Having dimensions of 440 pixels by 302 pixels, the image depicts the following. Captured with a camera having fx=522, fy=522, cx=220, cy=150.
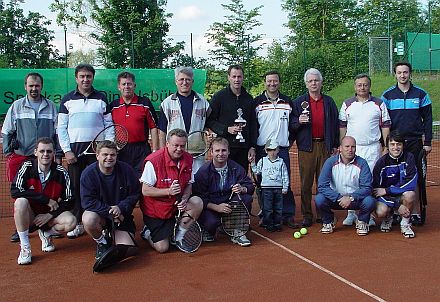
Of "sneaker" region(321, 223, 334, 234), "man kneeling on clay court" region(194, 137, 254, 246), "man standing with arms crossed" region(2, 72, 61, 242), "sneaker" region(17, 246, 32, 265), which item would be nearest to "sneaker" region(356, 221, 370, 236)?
"sneaker" region(321, 223, 334, 234)

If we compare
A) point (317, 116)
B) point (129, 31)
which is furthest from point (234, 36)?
point (317, 116)

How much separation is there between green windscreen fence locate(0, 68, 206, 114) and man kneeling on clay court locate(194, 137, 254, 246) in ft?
23.8

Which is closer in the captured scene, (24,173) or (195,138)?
(24,173)

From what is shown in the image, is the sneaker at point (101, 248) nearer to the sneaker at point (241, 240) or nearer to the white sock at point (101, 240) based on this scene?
the white sock at point (101, 240)

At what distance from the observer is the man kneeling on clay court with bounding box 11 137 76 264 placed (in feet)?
16.5

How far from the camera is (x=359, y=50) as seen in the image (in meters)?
22.2

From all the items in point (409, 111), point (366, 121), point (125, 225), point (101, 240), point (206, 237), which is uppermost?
point (409, 111)

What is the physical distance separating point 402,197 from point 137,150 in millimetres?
3011

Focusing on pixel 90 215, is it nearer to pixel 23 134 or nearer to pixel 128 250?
pixel 128 250

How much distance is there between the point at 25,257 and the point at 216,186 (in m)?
2.02

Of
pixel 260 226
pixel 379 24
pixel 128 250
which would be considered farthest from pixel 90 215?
pixel 379 24

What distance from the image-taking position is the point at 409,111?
6.10m

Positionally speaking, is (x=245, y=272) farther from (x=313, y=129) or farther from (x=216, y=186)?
(x=313, y=129)

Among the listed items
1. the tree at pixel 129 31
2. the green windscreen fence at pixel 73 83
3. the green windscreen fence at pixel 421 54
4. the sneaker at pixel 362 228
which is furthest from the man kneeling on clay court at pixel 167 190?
the green windscreen fence at pixel 421 54
